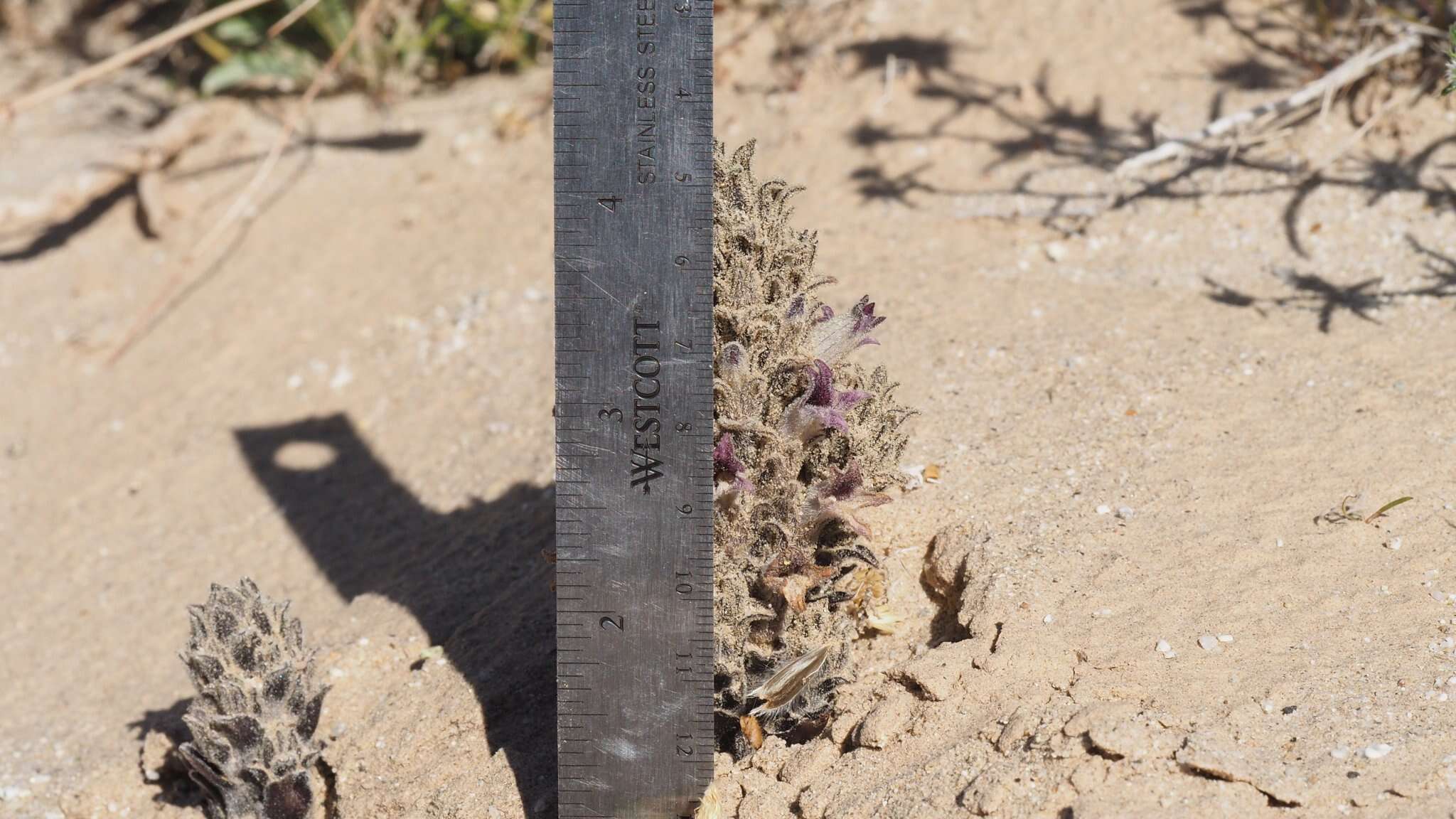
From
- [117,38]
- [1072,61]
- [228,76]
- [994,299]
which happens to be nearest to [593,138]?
[994,299]

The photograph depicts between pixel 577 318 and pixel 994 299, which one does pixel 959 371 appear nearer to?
pixel 994 299

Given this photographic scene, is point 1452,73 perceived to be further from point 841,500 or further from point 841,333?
point 841,500

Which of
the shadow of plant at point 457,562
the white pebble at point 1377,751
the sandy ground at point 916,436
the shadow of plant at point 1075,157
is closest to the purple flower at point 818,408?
the sandy ground at point 916,436

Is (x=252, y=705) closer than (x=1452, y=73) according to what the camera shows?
Yes

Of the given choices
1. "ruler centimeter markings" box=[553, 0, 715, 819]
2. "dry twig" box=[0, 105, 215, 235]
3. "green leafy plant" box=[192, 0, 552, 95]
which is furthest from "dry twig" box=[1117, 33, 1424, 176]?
"dry twig" box=[0, 105, 215, 235]

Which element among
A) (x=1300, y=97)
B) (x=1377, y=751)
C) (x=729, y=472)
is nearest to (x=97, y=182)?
(x=729, y=472)

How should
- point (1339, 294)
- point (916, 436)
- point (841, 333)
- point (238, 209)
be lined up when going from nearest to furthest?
point (841, 333), point (916, 436), point (1339, 294), point (238, 209)

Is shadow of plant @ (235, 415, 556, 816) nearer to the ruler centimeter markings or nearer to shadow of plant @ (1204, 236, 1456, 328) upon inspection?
the ruler centimeter markings
